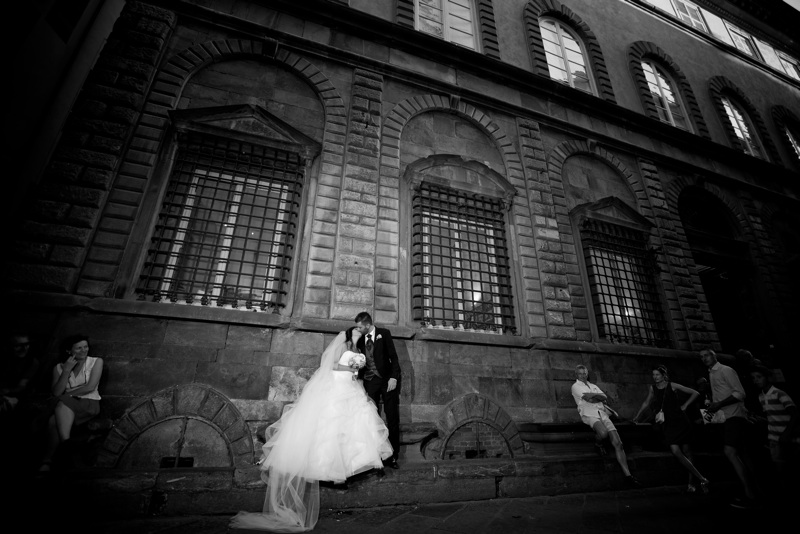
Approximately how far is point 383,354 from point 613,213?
698 centimetres

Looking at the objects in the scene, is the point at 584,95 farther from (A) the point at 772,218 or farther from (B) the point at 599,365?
(A) the point at 772,218

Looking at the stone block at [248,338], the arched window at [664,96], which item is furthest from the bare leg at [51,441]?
the arched window at [664,96]

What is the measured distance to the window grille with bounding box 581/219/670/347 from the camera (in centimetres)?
738

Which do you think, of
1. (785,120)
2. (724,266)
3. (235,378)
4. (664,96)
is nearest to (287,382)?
(235,378)

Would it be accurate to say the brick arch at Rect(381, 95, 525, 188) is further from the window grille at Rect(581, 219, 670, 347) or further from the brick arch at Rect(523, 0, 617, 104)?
the brick arch at Rect(523, 0, 617, 104)

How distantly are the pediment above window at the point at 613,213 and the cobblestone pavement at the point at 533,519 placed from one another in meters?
5.61

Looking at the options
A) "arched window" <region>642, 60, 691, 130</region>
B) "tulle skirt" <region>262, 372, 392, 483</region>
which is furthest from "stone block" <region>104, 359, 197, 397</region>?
"arched window" <region>642, 60, 691, 130</region>

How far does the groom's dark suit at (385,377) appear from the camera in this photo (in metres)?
4.40

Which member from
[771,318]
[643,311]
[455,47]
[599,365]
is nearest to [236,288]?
[599,365]

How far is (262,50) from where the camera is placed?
671 centimetres

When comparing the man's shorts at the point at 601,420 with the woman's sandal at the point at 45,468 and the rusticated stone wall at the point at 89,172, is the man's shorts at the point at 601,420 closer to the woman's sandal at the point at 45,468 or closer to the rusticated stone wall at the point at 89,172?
the woman's sandal at the point at 45,468

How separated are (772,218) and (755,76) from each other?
7.52 metres

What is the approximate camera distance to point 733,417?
443cm

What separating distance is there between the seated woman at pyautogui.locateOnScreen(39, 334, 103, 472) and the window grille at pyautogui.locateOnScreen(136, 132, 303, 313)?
103cm
